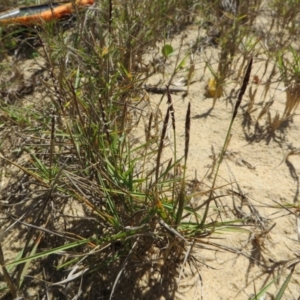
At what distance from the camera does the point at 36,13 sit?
6.43ft

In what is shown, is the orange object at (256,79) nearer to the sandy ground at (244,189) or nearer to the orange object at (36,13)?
the sandy ground at (244,189)

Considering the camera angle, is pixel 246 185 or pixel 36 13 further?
pixel 36 13

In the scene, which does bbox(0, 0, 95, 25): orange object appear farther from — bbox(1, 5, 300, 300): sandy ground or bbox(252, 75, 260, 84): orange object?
bbox(252, 75, 260, 84): orange object

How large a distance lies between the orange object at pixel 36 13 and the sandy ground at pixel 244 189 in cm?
65

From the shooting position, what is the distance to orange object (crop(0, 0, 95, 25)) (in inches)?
75.4

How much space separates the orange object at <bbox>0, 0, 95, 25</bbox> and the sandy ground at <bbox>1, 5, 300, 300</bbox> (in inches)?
25.6

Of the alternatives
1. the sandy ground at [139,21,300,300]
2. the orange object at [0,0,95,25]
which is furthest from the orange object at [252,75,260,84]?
the orange object at [0,0,95,25]

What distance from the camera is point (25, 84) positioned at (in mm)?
1834

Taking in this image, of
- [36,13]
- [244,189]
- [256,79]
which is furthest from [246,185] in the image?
[36,13]

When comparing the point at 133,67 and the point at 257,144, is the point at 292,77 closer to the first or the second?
the point at 257,144

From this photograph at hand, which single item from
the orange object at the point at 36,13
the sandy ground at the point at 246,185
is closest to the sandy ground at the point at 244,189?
the sandy ground at the point at 246,185

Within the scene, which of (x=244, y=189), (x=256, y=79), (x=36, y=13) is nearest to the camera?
(x=244, y=189)

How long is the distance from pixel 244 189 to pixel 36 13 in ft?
4.65

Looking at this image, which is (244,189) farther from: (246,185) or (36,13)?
(36,13)
